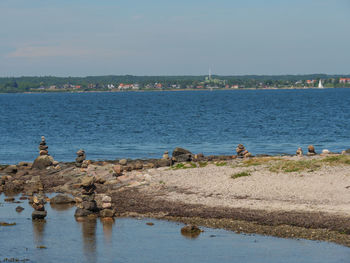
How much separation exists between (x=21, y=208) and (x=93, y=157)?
78.1 ft

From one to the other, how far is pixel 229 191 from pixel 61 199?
9.07 m

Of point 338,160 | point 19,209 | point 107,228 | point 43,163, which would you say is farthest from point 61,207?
point 338,160

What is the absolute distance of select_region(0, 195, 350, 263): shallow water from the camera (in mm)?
22594

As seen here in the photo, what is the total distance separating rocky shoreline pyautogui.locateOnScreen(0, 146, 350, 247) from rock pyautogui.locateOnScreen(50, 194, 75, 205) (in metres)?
0.11

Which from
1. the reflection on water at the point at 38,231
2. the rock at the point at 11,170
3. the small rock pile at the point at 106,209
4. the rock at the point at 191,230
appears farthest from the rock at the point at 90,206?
the rock at the point at 11,170

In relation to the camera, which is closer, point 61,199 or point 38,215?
point 38,215

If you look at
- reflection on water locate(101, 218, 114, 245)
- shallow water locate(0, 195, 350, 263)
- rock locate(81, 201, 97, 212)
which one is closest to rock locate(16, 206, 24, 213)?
shallow water locate(0, 195, 350, 263)

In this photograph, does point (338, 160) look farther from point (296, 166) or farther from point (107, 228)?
point (107, 228)

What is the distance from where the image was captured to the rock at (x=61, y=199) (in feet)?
111

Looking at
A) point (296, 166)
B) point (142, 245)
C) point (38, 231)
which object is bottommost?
point (38, 231)

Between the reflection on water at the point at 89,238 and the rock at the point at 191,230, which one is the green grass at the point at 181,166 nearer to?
the reflection on water at the point at 89,238

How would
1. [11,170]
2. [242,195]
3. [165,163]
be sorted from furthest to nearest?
[11,170] < [165,163] < [242,195]

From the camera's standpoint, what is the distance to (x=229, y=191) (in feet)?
105

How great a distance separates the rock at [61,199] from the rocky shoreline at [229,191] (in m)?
0.11
